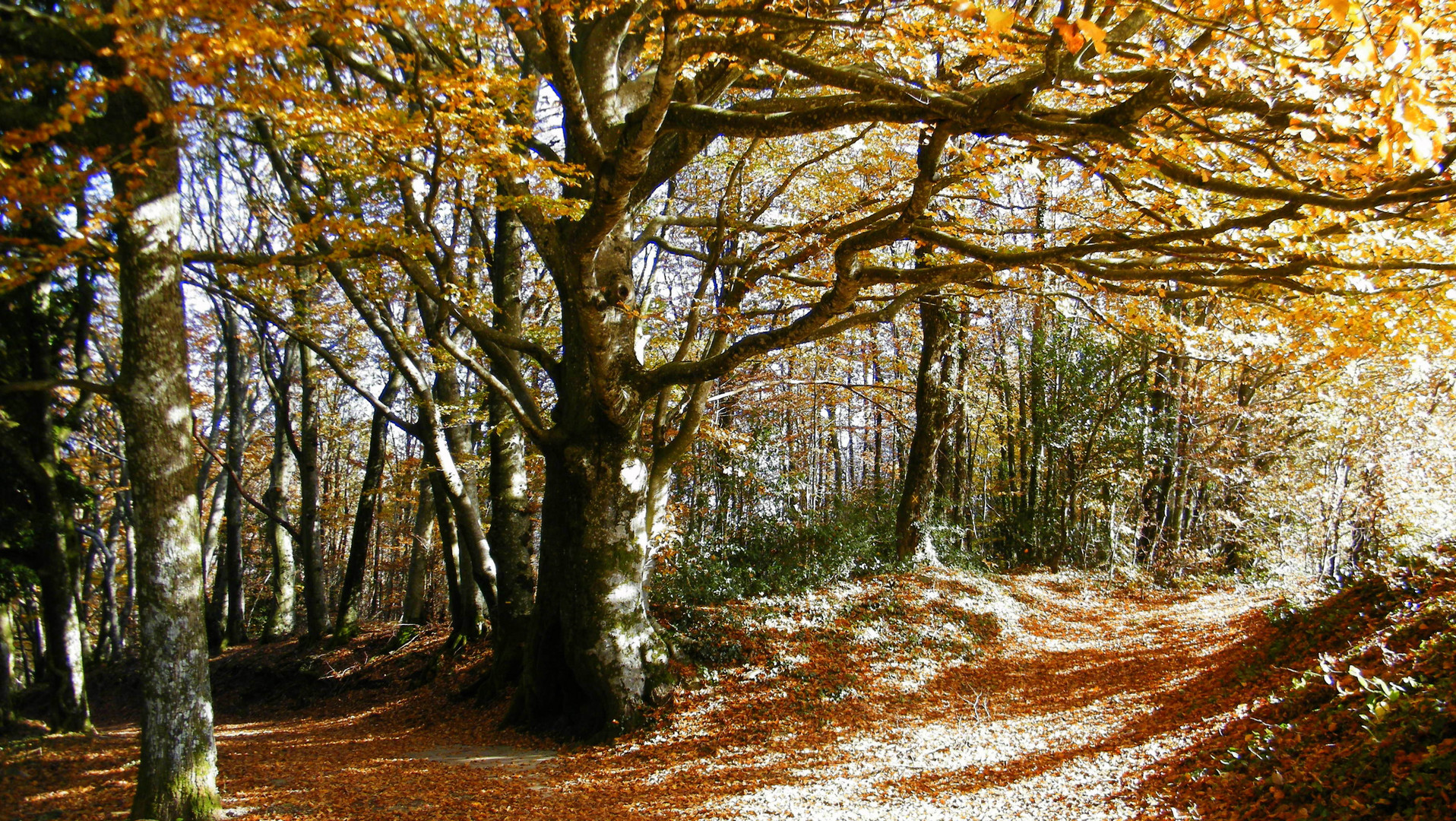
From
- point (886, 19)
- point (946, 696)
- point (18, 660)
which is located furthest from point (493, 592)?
point (18, 660)

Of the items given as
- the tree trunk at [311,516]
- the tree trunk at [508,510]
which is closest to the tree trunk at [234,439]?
the tree trunk at [311,516]

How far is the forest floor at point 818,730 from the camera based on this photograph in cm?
548

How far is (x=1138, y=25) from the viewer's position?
18.9 feet

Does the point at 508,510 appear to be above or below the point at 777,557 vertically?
above

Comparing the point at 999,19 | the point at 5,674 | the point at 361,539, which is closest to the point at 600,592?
the point at 999,19

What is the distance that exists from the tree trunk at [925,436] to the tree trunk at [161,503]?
9.38 meters

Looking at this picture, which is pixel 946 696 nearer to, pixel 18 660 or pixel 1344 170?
pixel 1344 170

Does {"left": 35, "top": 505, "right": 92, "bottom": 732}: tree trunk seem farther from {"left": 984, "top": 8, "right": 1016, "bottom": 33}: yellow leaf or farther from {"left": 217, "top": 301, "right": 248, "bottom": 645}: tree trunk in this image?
{"left": 984, "top": 8, "right": 1016, "bottom": 33}: yellow leaf

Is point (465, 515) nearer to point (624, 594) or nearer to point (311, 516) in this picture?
point (624, 594)

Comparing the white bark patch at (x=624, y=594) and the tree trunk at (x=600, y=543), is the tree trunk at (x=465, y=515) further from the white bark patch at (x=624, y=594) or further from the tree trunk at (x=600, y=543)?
the white bark patch at (x=624, y=594)

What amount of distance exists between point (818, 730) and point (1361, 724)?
4.31 m

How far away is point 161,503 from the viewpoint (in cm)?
513

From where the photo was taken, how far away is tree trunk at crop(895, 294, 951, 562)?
39.0ft

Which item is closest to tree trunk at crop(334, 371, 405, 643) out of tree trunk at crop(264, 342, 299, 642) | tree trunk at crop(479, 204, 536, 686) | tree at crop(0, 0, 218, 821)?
tree trunk at crop(264, 342, 299, 642)
